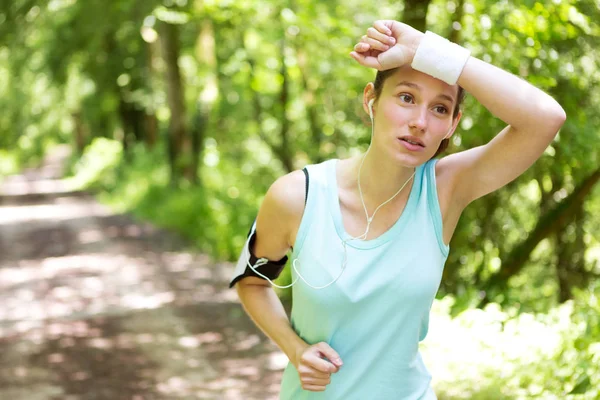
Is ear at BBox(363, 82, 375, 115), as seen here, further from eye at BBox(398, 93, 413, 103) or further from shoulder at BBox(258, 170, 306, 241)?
shoulder at BBox(258, 170, 306, 241)

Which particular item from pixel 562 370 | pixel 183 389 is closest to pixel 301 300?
pixel 562 370

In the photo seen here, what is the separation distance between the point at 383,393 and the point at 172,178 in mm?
16533

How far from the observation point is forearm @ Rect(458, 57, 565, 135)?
215 centimetres

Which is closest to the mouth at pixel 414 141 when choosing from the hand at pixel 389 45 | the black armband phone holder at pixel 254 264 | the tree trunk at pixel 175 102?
the hand at pixel 389 45

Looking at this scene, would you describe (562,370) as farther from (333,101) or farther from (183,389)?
(333,101)

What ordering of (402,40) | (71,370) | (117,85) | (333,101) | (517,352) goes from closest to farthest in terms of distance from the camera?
1. (402,40)
2. (517,352)
3. (71,370)
4. (333,101)
5. (117,85)

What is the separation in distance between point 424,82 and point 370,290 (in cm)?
61

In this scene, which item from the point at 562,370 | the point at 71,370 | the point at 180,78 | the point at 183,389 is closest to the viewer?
the point at 562,370

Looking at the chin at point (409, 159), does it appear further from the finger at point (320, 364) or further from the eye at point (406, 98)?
the finger at point (320, 364)

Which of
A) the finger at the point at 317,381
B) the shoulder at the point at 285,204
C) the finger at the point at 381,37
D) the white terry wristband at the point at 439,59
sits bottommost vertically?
the finger at the point at 317,381

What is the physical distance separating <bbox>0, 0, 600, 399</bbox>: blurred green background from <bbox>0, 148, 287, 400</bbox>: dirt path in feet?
3.70

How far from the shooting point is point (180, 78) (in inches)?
679

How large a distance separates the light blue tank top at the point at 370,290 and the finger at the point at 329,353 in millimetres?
53

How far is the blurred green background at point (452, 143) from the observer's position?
505 centimetres
